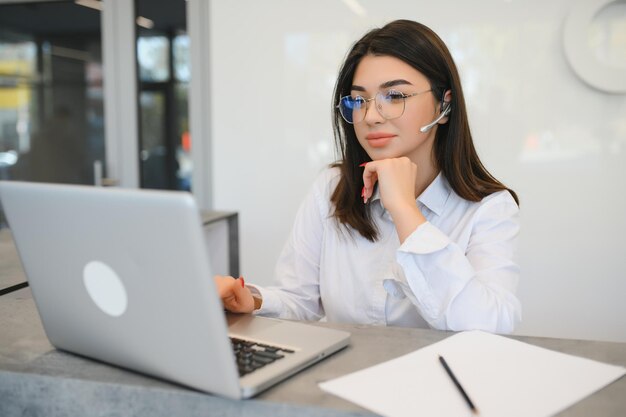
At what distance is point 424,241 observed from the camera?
119cm

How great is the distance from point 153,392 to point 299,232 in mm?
902

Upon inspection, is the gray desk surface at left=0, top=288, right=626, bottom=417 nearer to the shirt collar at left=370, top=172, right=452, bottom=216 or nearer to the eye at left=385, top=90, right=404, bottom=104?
the shirt collar at left=370, top=172, right=452, bottom=216

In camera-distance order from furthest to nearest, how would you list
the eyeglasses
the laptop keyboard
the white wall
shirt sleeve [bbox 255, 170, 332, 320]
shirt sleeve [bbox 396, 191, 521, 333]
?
the white wall
shirt sleeve [bbox 255, 170, 332, 320]
the eyeglasses
shirt sleeve [bbox 396, 191, 521, 333]
the laptop keyboard

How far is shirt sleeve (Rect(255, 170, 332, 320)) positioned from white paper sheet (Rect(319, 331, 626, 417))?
653mm

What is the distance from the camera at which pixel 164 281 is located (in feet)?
A: 2.46

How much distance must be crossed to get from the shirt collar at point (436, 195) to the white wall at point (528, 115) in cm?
158

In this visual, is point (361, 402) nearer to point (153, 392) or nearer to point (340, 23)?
point (153, 392)

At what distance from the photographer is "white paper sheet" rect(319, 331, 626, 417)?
2.55ft

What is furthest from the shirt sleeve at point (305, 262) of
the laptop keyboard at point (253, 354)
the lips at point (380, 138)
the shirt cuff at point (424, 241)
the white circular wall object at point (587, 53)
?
the white circular wall object at point (587, 53)

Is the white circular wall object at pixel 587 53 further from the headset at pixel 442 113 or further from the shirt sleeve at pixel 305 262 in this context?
the shirt sleeve at pixel 305 262

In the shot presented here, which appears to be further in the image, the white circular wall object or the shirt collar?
the white circular wall object

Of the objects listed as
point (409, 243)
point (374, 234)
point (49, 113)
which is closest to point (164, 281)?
point (409, 243)

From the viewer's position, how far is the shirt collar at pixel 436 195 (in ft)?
→ 5.08

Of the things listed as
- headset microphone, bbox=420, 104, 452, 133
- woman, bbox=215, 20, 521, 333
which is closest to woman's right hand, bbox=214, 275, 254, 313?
woman, bbox=215, 20, 521, 333
